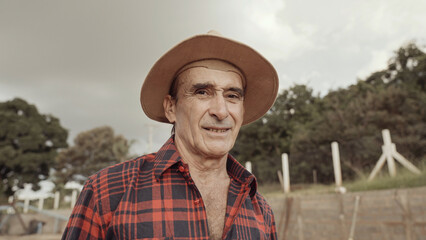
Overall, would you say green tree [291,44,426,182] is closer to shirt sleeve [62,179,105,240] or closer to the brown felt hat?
the brown felt hat

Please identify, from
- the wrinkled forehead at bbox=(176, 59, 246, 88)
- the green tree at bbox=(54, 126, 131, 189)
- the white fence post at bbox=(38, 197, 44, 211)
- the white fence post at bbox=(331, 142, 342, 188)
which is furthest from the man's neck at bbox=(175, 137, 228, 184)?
the green tree at bbox=(54, 126, 131, 189)

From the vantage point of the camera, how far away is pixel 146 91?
1.97 meters

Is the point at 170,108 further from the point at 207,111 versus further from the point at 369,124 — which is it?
the point at 369,124

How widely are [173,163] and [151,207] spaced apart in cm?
26

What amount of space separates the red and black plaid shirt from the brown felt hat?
0.41 metres

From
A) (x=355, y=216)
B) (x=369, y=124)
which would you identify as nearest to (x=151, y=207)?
(x=355, y=216)

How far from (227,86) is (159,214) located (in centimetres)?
82

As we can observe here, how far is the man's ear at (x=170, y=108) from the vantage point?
1955 millimetres

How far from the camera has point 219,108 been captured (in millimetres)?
1711

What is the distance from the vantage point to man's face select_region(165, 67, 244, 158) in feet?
5.64

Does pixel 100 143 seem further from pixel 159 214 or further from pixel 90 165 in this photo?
pixel 159 214

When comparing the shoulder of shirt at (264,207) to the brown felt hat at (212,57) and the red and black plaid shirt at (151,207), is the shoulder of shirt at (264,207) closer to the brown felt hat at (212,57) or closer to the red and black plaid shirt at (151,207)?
the red and black plaid shirt at (151,207)

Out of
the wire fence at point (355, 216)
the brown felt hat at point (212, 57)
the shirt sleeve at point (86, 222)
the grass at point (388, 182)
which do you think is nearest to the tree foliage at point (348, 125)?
the grass at point (388, 182)

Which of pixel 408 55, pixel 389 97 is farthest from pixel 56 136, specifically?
pixel 408 55
